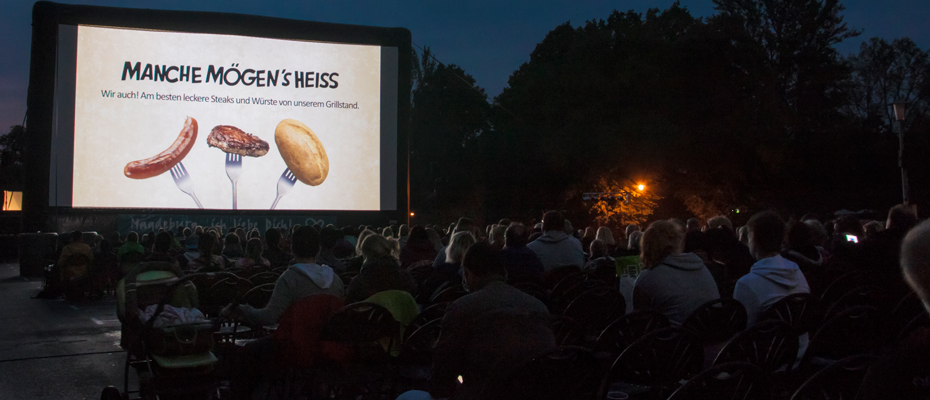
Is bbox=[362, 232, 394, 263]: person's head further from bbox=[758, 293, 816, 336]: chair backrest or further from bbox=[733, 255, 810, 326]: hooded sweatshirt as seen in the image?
bbox=[758, 293, 816, 336]: chair backrest

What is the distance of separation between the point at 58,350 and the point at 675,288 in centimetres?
526

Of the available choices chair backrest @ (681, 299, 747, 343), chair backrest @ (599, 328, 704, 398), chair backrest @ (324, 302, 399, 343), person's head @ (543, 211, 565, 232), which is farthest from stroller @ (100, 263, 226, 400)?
person's head @ (543, 211, 565, 232)

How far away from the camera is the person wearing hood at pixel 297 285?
343 centimetres

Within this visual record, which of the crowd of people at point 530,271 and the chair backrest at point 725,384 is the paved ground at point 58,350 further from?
the chair backrest at point 725,384

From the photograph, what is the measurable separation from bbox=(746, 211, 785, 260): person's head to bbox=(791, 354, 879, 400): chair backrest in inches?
66.0

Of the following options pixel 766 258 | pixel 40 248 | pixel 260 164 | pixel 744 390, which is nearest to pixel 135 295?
pixel 744 390

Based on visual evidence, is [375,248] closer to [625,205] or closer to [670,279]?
[670,279]

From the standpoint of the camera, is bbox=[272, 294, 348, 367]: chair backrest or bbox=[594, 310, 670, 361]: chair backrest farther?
bbox=[272, 294, 348, 367]: chair backrest

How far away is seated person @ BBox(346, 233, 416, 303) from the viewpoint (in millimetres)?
3689

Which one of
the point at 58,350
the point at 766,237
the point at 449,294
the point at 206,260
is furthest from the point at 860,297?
the point at 58,350

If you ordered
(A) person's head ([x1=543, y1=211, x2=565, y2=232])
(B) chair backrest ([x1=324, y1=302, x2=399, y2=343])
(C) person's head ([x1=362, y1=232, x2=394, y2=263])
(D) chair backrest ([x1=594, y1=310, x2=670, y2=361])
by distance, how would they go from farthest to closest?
1. (A) person's head ([x1=543, y1=211, x2=565, y2=232])
2. (C) person's head ([x1=362, y1=232, x2=394, y2=263])
3. (B) chair backrest ([x1=324, y1=302, x2=399, y2=343])
4. (D) chair backrest ([x1=594, y1=310, x2=670, y2=361])

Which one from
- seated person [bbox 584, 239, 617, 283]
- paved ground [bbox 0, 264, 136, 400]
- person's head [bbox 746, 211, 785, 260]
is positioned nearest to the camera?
person's head [bbox 746, 211, 785, 260]

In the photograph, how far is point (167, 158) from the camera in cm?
1256

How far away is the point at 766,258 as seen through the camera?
3.59 m
